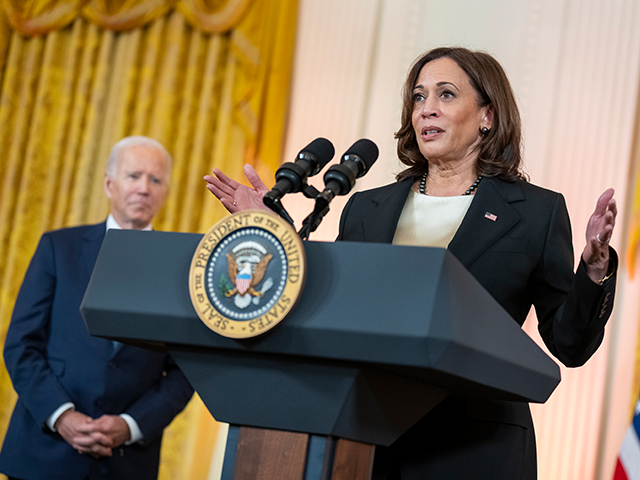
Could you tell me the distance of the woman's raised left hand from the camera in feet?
4.03

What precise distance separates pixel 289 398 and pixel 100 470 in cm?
179

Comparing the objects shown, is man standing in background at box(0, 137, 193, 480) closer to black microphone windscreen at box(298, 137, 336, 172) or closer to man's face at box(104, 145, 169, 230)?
man's face at box(104, 145, 169, 230)

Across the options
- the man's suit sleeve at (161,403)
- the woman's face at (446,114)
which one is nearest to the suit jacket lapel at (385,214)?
the woman's face at (446,114)

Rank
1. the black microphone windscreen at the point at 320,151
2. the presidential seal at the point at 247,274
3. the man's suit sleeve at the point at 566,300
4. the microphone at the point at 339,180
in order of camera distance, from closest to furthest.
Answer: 1. the presidential seal at the point at 247,274
2. the microphone at the point at 339,180
3. the black microphone windscreen at the point at 320,151
4. the man's suit sleeve at the point at 566,300

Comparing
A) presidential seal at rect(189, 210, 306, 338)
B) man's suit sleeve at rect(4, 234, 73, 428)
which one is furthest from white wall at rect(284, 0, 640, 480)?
presidential seal at rect(189, 210, 306, 338)

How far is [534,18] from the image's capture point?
163 inches

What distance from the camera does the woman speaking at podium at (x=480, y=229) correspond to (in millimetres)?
1323

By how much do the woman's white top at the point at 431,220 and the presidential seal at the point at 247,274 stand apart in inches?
29.0

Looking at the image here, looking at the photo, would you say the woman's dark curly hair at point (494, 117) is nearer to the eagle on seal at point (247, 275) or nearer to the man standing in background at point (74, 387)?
the eagle on seal at point (247, 275)

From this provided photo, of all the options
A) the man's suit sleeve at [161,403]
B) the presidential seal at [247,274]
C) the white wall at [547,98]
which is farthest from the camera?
the white wall at [547,98]

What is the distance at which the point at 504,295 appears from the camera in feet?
4.88

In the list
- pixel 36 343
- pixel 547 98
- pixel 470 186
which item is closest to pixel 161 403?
pixel 36 343

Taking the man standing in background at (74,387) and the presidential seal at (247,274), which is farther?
the man standing in background at (74,387)

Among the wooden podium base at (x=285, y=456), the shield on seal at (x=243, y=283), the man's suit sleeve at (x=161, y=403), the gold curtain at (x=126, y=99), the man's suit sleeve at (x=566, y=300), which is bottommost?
the man's suit sleeve at (x=161, y=403)
